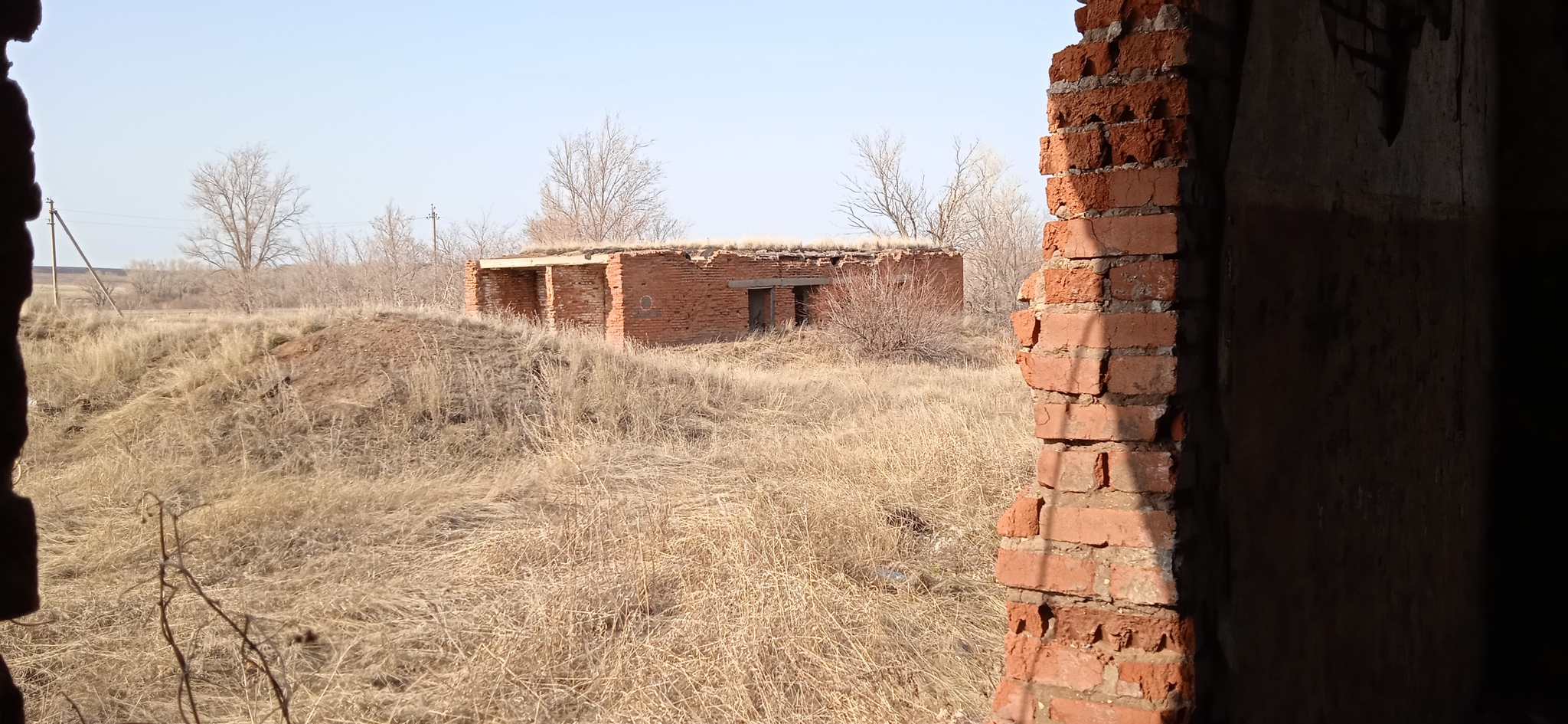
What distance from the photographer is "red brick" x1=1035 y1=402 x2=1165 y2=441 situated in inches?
93.5

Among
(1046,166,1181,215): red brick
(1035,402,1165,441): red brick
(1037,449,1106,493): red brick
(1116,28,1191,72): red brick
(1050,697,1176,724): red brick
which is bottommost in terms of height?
(1050,697,1176,724): red brick

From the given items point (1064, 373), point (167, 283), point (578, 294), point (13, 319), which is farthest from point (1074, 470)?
point (167, 283)

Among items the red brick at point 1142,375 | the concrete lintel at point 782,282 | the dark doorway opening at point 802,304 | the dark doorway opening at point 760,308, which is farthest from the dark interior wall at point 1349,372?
the dark doorway opening at point 802,304

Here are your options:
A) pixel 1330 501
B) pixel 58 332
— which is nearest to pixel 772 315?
pixel 58 332

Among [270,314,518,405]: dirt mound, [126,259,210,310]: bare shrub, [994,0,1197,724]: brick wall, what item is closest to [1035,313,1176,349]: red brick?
[994,0,1197,724]: brick wall

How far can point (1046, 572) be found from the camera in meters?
2.48

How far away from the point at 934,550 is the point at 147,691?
12.1 ft

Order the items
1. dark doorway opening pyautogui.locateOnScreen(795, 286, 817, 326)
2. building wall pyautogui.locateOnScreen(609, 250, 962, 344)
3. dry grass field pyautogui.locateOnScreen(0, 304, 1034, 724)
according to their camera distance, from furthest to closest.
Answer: dark doorway opening pyautogui.locateOnScreen(795, 286, 817, 326) < building wall pyautogui.locateOnScreen(609, 250, 962, 344) < dry grass field pyautogui.locateOnScreen(0, 304, 1034, 724)

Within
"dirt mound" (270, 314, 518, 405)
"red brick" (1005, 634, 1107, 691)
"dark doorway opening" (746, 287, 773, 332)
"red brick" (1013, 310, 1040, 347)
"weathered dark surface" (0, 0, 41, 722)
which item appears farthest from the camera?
"dark doorway opening" (746, 287, 773, 332)

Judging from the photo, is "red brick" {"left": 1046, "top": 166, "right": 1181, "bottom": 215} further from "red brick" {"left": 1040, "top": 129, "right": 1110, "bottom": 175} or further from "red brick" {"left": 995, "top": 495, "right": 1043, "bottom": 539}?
"red brick" {"left": 995, "top": 495, "right": 1043, "bottom": 539}

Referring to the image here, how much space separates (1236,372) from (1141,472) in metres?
0.38

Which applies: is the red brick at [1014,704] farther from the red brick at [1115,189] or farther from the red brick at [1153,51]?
the red brick at [1153,51]

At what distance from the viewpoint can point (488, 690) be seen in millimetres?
3979

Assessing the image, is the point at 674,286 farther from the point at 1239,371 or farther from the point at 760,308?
the point at 1239,371
